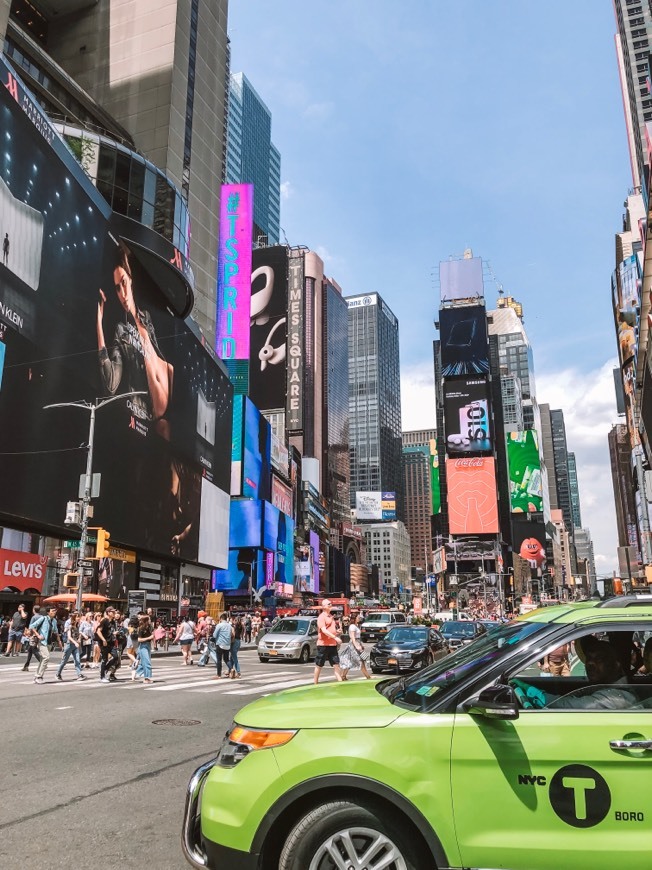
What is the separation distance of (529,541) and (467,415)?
37643 mm

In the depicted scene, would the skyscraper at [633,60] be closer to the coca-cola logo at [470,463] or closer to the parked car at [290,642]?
the coca-cola logo at [470,463]

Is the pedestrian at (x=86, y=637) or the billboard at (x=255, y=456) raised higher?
the billboard at (x=255, y=456)

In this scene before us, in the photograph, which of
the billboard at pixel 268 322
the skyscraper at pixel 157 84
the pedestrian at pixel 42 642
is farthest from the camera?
the billboard at pixel 268 322

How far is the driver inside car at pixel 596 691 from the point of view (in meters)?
3.52

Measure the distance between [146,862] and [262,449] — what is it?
277ft

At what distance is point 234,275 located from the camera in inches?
3223

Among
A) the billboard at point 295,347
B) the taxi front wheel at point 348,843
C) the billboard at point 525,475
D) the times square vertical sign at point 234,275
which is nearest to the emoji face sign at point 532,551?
the billboard at point 525,475

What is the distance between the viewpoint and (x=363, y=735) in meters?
3.23

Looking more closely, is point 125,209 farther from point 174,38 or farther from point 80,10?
point 80,10

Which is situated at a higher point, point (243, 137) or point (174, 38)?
point (243, 137)

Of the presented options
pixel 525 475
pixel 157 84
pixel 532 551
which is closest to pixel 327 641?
pixel 157 84

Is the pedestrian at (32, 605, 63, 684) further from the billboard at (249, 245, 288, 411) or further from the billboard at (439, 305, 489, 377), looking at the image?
the billboard at (249, 245, 288, 411)

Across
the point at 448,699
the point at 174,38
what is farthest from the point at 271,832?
the point at 174,38

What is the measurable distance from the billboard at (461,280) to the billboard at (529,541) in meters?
55.3
